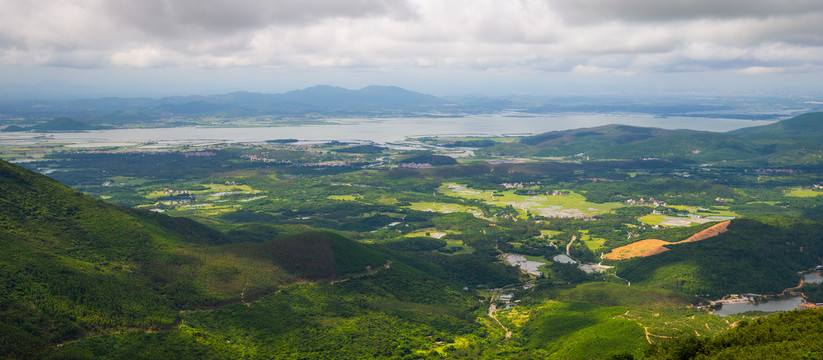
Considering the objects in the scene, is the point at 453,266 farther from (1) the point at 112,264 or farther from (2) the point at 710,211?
(2) the point at 710,211

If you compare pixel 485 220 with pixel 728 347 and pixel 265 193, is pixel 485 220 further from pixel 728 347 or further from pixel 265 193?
pixel 728 347

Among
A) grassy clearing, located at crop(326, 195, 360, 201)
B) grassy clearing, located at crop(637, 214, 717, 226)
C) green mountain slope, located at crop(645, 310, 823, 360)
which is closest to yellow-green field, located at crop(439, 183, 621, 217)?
grassy clearing, located at crop(637, 214, 717, 226)

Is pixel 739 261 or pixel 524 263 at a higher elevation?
pixel 739 261

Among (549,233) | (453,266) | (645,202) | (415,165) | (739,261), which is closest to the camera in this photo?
(739,261)

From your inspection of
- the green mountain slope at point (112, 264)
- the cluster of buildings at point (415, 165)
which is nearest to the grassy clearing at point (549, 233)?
the green mountain slope at point (112, 264)

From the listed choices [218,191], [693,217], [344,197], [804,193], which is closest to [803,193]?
[804,193]

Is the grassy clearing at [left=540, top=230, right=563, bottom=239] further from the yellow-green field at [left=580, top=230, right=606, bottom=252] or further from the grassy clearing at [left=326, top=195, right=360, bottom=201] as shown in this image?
the grassy clearing at [left=326, top=195, right=360, bottom=201]

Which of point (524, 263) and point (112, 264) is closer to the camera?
point (112, 264)
